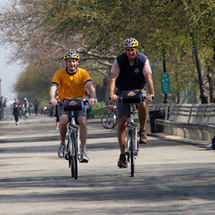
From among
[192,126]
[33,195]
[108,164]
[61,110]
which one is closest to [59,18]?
[192,126]

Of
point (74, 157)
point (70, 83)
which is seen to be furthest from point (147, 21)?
point (74, 157)

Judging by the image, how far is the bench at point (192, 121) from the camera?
21.1 metres

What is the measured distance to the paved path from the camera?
26.9 feet

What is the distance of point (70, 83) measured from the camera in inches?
465

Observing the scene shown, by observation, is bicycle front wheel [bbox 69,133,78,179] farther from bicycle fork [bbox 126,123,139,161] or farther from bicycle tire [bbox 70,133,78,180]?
bicycle fork [bbox 126,123,139,161]

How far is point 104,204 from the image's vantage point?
27.8 ft

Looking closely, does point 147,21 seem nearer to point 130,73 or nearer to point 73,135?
point 130,73

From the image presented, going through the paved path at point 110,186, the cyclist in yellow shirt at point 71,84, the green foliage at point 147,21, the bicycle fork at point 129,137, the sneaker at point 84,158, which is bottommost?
the paved path at point 110,186

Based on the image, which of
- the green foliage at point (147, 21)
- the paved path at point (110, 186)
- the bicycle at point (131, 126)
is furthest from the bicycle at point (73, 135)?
the green foliage at point (147, 21)

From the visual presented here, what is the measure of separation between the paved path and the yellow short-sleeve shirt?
1.29 metres

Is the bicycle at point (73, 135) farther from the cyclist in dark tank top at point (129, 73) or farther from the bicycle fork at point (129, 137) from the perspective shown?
the bicycle fork at point (129, 137)

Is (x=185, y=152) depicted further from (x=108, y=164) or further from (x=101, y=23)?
(x=101, y=23)

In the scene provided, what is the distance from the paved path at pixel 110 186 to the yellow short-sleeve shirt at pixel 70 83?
4.22ft

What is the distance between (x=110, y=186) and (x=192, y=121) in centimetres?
1404
